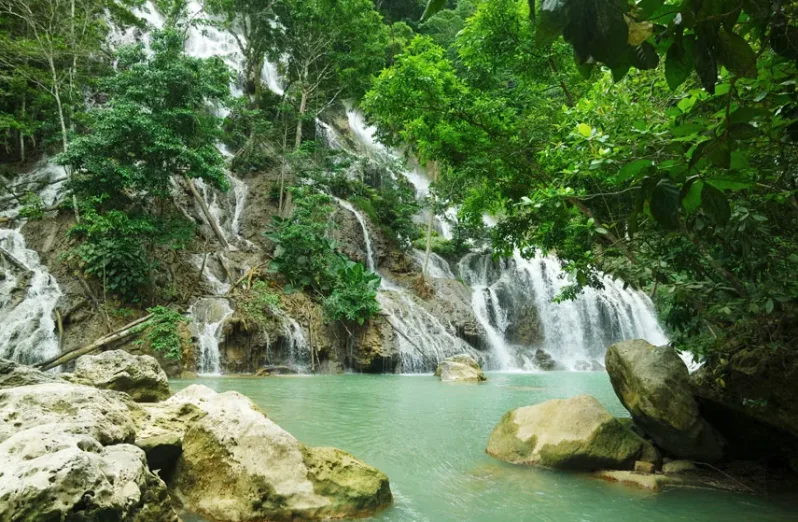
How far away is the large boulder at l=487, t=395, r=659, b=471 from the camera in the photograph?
16.1 ft

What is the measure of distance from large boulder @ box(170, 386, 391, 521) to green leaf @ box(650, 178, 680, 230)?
301 cm

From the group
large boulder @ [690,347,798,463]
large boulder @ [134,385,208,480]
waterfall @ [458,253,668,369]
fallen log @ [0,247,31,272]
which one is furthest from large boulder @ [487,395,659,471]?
waterfall @ [458,253,668,369]

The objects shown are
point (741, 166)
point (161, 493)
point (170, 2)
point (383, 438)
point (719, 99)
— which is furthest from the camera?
point (170, 2)

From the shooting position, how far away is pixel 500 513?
12.8ft

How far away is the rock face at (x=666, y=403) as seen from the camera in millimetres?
4863

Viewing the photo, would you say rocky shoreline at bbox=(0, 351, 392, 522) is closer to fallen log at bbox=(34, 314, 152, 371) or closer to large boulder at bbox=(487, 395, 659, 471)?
large boulder at bbox=(487, 395, 659, 471)

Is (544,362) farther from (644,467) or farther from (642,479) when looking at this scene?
(642,479)

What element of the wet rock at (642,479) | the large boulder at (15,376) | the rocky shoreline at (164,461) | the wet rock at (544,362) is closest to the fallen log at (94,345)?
the large boulder at (15,376)

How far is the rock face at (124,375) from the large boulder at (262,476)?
1473mm

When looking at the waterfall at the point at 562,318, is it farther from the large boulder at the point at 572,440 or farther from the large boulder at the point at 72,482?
the large boulder at the point at 72,482

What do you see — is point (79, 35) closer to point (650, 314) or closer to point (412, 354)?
point (412, 354)

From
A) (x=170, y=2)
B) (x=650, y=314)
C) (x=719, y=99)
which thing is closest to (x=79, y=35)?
(x=170, y=2)

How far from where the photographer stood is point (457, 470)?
4.97 metres

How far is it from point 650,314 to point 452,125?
17546mm
